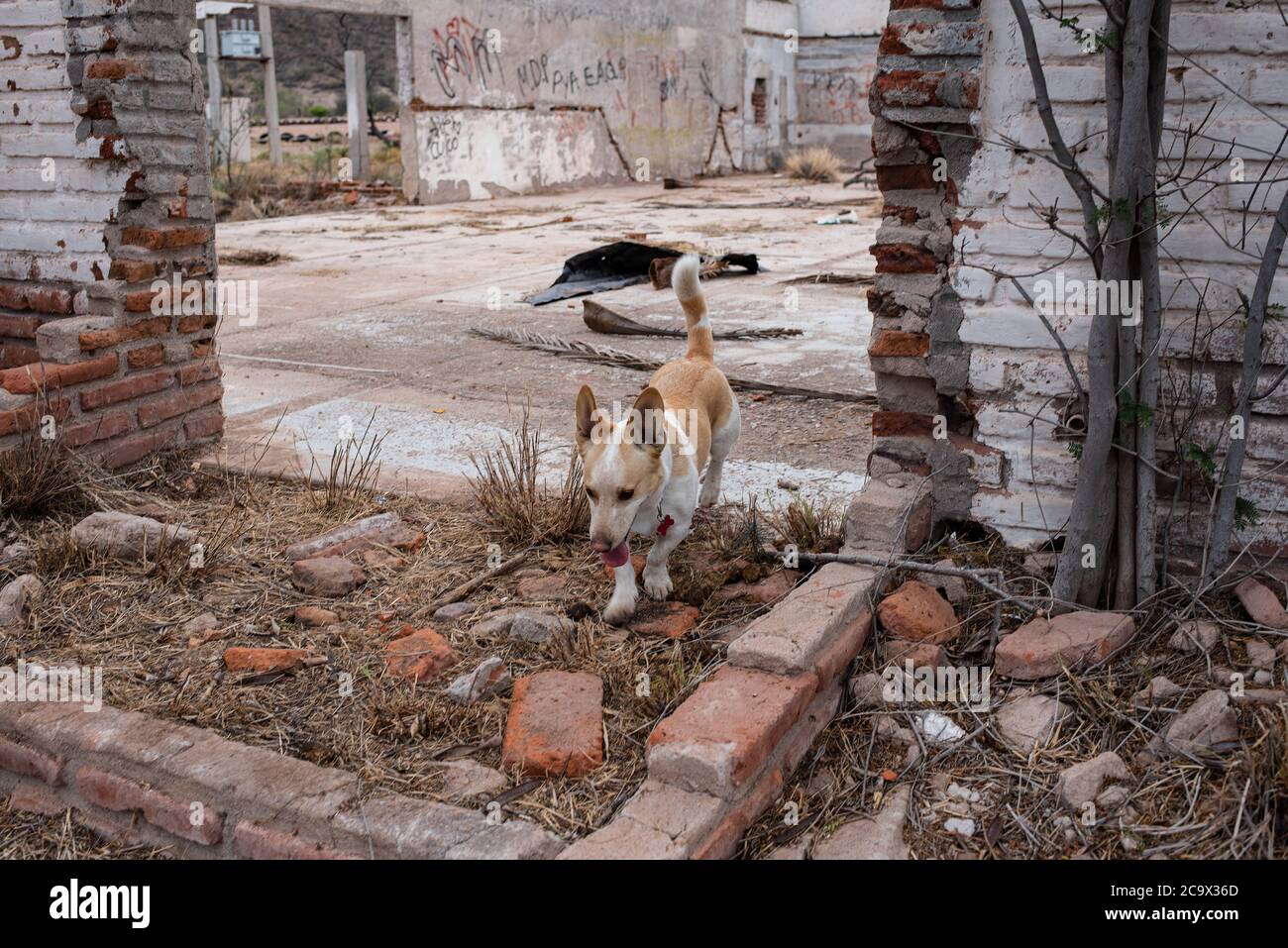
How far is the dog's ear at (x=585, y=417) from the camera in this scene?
3350mm

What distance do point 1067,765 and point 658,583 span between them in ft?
4.46

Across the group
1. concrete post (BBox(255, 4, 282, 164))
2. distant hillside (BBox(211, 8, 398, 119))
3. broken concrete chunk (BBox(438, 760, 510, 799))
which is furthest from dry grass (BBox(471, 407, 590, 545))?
distant hillside (BBox(211, 8, 398, 119))

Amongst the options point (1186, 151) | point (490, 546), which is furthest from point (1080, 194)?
point (490, 546)

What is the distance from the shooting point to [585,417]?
11.1 feet

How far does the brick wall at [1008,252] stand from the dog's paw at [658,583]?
83 centimetres

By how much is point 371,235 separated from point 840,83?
63.5ft

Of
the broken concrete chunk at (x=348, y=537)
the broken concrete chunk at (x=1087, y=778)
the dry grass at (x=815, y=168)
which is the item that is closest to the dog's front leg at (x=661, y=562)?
the broken concrete chunk at (x=348, y=537)

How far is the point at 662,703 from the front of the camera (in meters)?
3.03

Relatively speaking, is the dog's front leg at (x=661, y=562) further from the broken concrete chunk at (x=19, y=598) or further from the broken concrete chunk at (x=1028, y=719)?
the broken concrete chunk at (x=19, y=598)

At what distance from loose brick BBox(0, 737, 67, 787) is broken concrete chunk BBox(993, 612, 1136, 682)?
2361 millimetres

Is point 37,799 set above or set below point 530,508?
below

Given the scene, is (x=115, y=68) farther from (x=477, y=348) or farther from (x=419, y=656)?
(x=477, y=348)

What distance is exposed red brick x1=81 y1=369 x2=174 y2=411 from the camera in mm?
4781

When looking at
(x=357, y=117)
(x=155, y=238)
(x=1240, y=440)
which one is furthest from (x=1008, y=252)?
(x=357, y=117)
